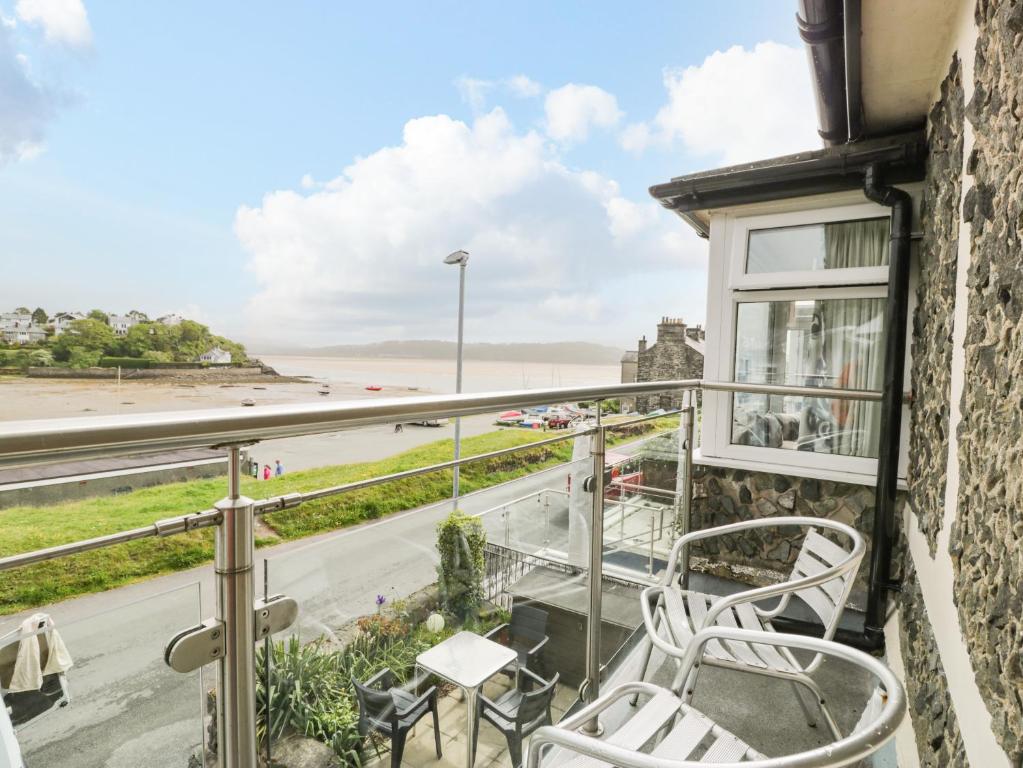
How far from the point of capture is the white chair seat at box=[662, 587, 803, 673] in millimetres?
1870

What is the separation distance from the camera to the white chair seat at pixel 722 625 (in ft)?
6.14

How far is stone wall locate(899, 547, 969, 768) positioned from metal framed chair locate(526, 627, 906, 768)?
18.2 inches

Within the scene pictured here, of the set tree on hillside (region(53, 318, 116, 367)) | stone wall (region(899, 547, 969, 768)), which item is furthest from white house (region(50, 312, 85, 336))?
stone wall (region(899, 547, 969, 768))

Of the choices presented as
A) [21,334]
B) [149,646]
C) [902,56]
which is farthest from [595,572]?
[21,334]

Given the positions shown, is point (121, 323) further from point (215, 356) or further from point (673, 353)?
point (673, 353)

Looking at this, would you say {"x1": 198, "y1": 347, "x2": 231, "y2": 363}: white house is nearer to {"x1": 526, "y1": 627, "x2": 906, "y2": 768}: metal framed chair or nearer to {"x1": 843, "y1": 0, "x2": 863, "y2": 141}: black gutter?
{"x1": 843, "y1": 0, "x2": 863, "y2": 141}: black gutter

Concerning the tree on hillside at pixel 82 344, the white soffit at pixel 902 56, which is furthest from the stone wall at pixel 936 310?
the tree on hillside at pixel 82 344

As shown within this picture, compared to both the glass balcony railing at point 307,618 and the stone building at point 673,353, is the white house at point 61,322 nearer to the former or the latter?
the stone building at point 673,353

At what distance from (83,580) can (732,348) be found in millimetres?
3845

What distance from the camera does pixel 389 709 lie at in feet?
4.01

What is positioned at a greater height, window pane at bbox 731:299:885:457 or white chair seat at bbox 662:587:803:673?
window pane at bbox 731:299:885:457

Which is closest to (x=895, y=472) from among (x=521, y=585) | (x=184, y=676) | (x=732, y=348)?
(x=732, y=348)

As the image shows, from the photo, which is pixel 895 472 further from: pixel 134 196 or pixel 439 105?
pixel 134 196

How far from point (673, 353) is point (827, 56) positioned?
1745 centimetres
